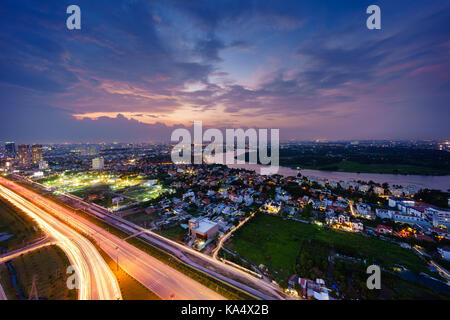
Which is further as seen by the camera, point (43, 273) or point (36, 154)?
point (36, 154)

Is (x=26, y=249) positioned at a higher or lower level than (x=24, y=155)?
lower

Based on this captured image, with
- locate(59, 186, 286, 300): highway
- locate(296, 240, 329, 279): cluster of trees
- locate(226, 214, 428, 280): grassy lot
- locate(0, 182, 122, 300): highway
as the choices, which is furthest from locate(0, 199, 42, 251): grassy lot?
locate(296, 240, 329, 279): cluster of trees

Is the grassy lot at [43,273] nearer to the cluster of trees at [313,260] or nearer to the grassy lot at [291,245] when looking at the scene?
the grassy lot at [291,245]

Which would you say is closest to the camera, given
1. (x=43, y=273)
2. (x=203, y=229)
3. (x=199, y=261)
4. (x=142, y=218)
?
(x=43, y=273)

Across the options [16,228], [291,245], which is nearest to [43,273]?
[16,228]

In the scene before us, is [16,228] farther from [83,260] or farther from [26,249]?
[83,260]
